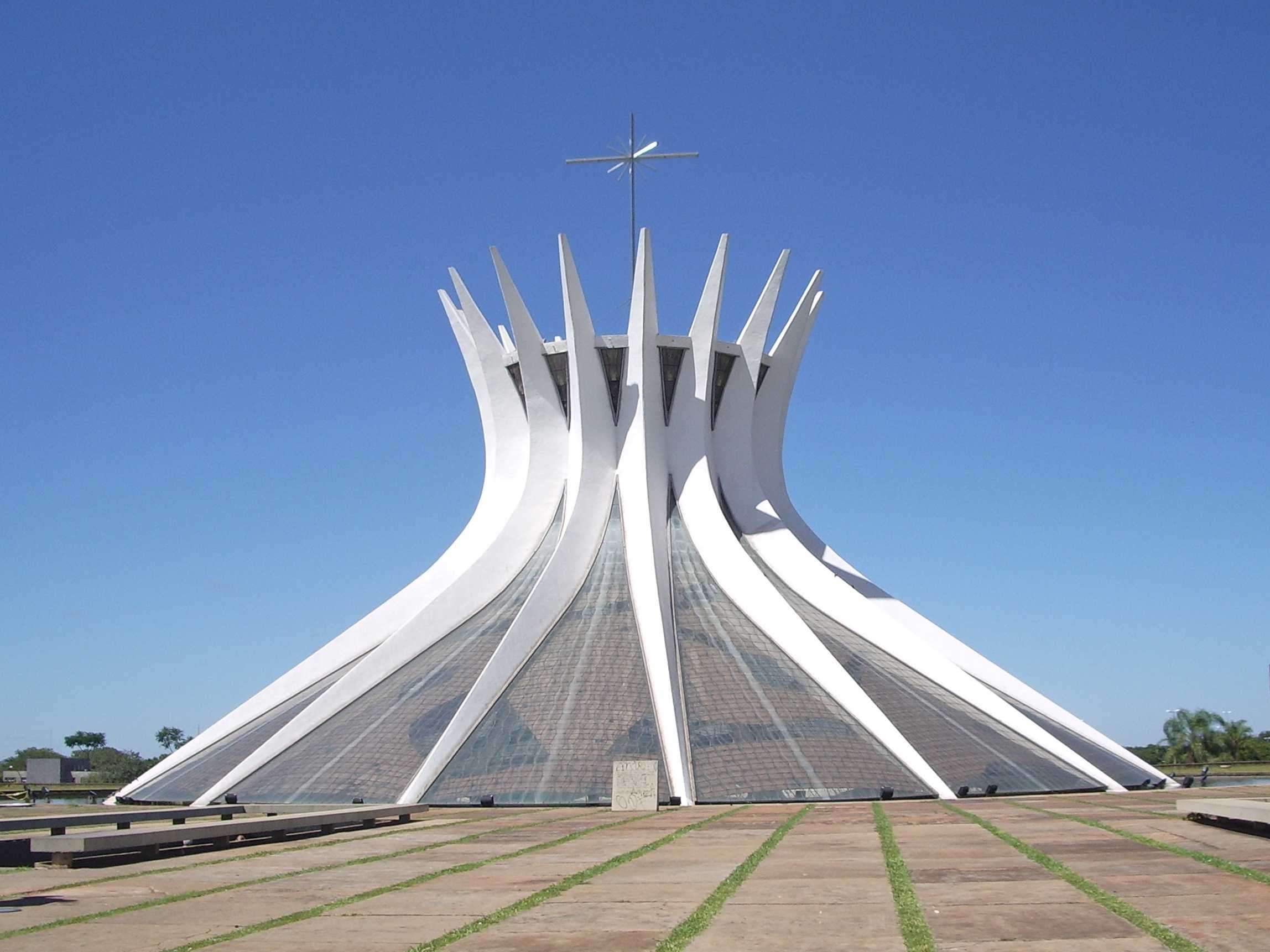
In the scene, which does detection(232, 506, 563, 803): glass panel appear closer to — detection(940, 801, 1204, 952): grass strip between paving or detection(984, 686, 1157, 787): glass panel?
detection(984, 686, 1157, 787): glass panel

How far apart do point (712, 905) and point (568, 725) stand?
1782 centimetres

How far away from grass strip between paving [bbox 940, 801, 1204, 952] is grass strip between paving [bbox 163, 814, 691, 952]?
17.3 ft

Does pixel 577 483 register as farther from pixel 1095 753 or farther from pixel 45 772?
pixel 45 772

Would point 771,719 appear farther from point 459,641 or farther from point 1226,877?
point 1226,877

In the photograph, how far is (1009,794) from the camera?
84.9 feet

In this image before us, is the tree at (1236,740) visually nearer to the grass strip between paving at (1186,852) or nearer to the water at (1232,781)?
the water at (1232,781)

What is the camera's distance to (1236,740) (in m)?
52.7

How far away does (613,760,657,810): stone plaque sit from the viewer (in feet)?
72.9

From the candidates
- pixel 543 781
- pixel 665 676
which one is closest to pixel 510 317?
pixel 665 676

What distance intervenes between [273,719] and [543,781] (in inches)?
392

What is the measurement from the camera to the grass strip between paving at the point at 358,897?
8.41 metres

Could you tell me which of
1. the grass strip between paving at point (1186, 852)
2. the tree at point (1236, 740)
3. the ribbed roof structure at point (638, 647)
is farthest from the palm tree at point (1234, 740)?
the grass strip between paving at point (1186, 852)

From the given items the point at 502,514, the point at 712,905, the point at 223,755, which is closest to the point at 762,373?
the point at 502,514

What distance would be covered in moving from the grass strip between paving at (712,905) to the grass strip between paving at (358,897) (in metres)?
2.60
